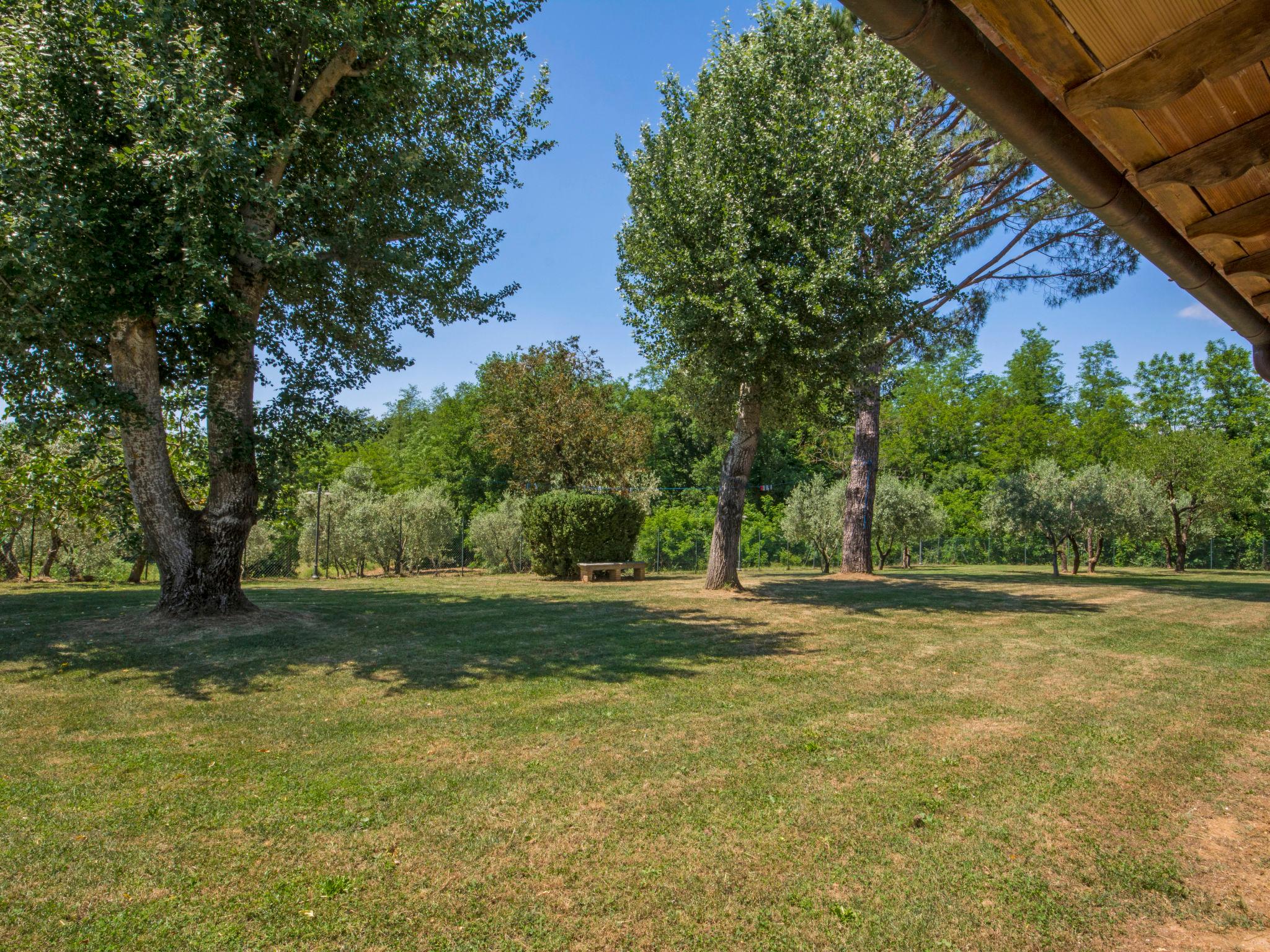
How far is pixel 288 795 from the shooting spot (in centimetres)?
376

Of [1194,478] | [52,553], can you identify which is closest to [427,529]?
[52,553]

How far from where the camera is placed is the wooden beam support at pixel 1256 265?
8.38 feet

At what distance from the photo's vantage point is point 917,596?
14055 millimetres

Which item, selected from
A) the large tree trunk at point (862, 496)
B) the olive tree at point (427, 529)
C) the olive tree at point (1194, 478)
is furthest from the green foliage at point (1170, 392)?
the olive tree at point (427, 529)

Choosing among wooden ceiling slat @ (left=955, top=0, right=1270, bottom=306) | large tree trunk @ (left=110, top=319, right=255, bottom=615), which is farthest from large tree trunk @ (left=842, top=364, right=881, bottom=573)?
wooden ceiling slat @ (left=955, top=0, right=1270, bottom=306)

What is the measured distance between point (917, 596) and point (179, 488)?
13268 mm

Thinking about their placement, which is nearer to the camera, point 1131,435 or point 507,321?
Answer: point 507,321

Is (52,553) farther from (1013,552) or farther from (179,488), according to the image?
(1013,552)

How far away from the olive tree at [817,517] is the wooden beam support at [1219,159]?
22.4 m

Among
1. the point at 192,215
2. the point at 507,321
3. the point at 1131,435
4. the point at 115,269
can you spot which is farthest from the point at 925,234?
the point at 1131,435

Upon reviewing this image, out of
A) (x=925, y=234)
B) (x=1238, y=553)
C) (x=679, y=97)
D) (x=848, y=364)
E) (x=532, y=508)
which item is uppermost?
(x=679, y=97)

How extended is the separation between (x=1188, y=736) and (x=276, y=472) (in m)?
10.9

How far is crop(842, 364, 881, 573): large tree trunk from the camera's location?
19781 mm

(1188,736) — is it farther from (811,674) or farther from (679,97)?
(679,97)
